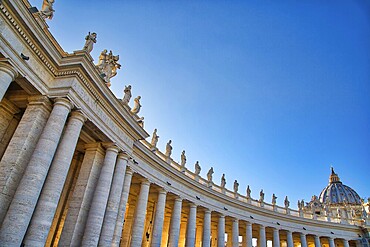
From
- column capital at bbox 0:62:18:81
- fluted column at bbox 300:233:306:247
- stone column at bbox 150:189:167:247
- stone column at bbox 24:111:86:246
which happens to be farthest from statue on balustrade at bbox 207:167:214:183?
column capital at bbox 0:62:18:81

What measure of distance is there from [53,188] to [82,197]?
5850mm

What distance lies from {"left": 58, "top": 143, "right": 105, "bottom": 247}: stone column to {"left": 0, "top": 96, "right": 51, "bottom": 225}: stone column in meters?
5.80

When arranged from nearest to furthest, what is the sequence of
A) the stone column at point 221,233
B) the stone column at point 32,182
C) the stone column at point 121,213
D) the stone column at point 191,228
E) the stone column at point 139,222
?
the stone column at point 32,182
the stone column at point 121,213
the stone column at point 139,222
the stone column at point 191,228
the stone column at point 221,233

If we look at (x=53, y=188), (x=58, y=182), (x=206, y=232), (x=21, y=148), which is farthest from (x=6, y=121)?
(x=206, y=232)

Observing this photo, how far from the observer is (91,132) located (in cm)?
2331

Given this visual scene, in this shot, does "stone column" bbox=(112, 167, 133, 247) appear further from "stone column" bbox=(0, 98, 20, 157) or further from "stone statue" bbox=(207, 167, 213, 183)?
"stone statue" bbox=(207, 167, 213, 183)

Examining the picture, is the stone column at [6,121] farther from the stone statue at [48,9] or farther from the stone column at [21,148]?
the stone statue at [48,9]

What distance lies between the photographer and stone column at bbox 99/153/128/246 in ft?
75.0

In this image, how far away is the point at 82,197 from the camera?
2264 centimetres

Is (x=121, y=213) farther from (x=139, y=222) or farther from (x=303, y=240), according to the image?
(x=303, y=240)

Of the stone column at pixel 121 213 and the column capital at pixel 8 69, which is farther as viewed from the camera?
the stone column at pixel 121 213

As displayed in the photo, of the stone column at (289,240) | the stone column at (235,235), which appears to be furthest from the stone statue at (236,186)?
the stone column at (289,240)

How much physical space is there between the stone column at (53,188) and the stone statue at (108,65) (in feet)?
17.8

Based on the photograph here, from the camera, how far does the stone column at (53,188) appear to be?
1584 centimetres
